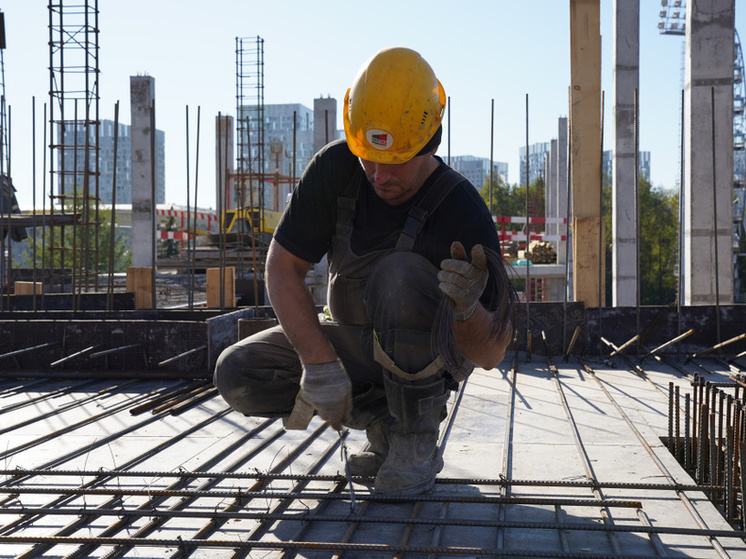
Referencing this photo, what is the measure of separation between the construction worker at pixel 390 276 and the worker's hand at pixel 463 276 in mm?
17

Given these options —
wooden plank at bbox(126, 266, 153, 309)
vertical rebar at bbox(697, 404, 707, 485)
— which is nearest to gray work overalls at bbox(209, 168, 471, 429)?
vertical rebar at bbox(697, 404, 707, 485)

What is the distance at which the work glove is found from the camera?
265cm

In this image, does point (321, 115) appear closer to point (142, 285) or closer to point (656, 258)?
point (142, 285)

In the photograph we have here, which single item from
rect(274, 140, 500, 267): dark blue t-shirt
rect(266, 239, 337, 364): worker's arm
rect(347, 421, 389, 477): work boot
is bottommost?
rect(347, 421, 389, 477): work boot

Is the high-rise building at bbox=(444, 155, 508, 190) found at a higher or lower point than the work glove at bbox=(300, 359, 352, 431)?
higher

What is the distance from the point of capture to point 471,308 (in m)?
2.45

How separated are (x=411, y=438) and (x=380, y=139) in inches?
42.8

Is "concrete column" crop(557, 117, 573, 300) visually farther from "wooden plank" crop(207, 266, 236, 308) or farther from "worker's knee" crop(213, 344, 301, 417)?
"worker's knee" crop(213, 344, 301, 417)

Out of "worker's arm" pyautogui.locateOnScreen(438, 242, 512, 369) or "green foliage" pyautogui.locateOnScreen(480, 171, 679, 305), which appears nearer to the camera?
"worker's arm" pyautogui.locateOnScreen(438, 242, 512, 369)

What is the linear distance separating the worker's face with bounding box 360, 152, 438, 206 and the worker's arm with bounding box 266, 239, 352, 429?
1.37 feet

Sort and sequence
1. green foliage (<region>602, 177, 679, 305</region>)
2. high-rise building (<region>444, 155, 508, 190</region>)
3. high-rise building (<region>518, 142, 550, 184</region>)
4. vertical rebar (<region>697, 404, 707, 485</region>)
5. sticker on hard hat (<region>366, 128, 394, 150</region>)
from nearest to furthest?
1. sticker on hard hat (<region>366, 128, 394, 150</region>)
2. vertical rebar (<region>697, 404, 707, 485</region>)
3. green foliage (<region>602, 177, 679, 305</region>)
4. high-rise building (<region>518, 142, 550, 184</region>)
5. high-rise building (<region>444, 155, 508, 190</region>)

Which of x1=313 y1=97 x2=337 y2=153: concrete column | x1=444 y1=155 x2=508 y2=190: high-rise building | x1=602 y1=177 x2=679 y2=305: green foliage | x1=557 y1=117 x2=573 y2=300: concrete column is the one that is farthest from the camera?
x1=444 y1=155 x2=508 y2=190: high-rise building

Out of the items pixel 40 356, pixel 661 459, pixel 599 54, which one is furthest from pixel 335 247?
pixel 599 54

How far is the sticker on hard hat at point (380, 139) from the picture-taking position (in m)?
2.60
